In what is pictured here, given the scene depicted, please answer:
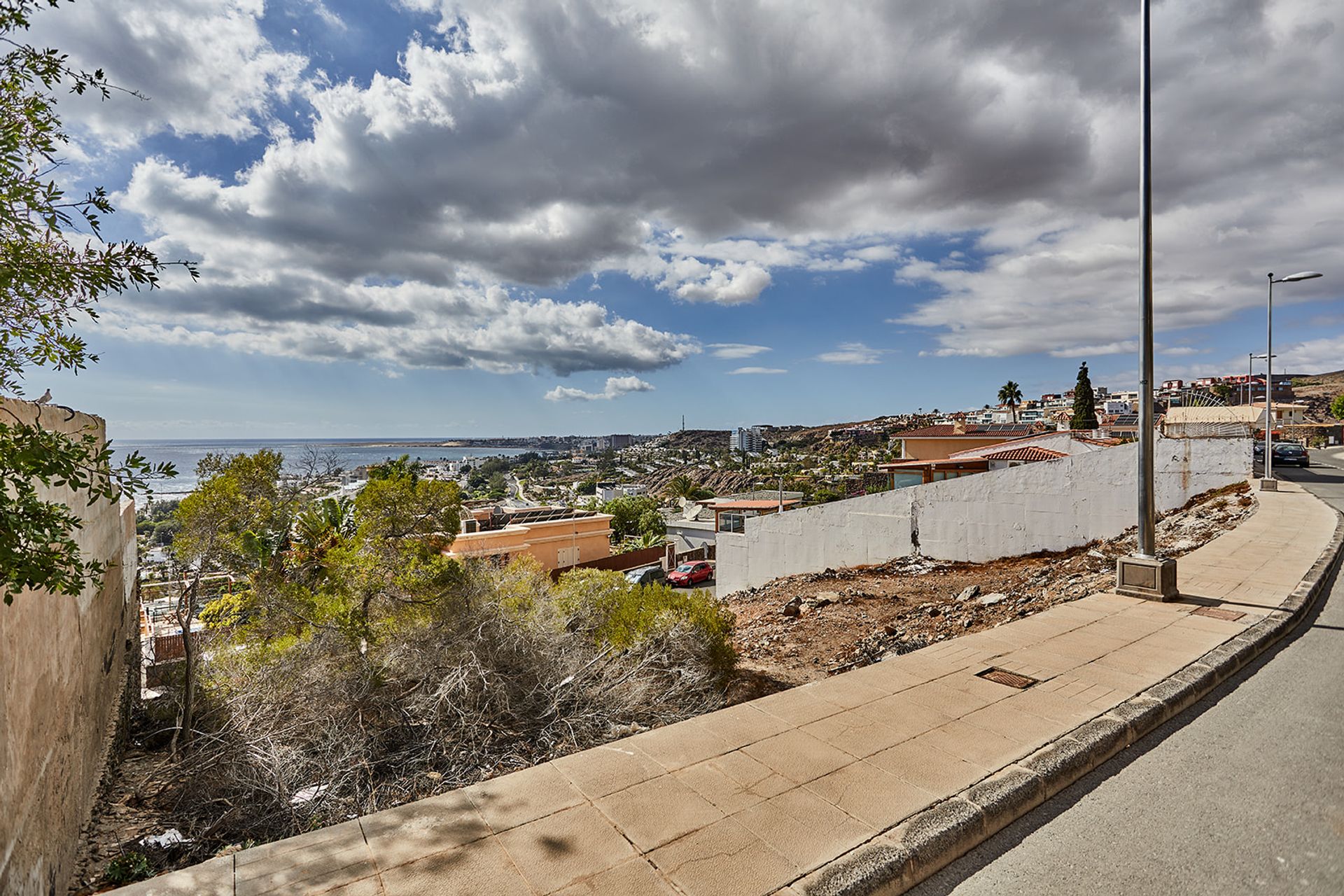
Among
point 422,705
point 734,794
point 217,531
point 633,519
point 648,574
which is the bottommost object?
point 633,519

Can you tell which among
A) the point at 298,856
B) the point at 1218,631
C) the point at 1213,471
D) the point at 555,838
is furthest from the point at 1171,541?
the point at 298,856

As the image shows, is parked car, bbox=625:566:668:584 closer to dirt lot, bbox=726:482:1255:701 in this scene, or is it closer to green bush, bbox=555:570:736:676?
dirt lot, bbox=726:482:1255:701

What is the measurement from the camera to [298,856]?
2.89 meters

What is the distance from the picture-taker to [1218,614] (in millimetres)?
6527

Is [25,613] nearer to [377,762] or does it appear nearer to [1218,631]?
[377,762]

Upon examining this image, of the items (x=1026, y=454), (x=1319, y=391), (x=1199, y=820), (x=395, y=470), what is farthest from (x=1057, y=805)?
(x=1319, y=391)

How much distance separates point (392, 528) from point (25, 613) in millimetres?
3899

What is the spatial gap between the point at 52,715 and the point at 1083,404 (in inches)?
1955

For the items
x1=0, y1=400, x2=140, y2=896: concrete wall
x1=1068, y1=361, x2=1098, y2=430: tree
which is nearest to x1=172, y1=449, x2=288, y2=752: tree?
x1=0, y1=400, x2=140, y2=896: concrete wall

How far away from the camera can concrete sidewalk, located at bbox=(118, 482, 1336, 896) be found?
8.98 ft

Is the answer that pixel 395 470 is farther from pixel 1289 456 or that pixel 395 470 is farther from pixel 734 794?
pixel 1289 456

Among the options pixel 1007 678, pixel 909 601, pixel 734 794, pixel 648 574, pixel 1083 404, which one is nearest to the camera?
pixel 734 794

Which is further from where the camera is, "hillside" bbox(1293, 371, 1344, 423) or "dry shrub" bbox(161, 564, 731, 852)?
"hillside" bbox(1293, 371, 1344, 423)

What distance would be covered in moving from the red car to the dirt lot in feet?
35.2
